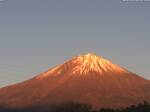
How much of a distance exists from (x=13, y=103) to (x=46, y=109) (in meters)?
23.6

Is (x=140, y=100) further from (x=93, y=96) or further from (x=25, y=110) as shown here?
(x=25, y=110)

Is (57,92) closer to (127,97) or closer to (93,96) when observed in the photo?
(93,96)

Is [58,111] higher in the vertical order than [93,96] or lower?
lower

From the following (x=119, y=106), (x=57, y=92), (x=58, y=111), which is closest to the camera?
(x=58, y=111)

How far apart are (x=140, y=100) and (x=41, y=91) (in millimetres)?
35239

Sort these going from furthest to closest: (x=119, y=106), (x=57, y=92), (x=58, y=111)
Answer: (x=57, y=92), (x=119, y=106), (x=58, y=111)

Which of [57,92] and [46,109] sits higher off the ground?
[57,92]

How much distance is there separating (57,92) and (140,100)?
28792 mm

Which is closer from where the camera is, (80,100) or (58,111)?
(58,111)

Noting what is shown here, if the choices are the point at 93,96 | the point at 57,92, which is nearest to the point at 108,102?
the point at 93,96

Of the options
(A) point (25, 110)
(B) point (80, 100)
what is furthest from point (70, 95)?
(A) point (25, 110)

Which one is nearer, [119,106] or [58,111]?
[58,111]

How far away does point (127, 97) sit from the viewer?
198 meters

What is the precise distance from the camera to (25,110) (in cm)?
18700
